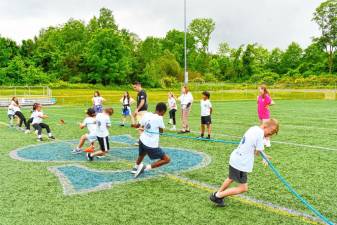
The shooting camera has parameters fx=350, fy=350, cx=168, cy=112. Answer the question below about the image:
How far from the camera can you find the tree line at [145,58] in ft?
211

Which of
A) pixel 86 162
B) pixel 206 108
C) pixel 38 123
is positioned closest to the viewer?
pixel 86 162

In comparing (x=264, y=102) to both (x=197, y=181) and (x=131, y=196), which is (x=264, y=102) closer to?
(x=197, y=181)

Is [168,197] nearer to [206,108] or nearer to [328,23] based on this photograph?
[206,108]

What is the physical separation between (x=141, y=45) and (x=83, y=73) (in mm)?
31882

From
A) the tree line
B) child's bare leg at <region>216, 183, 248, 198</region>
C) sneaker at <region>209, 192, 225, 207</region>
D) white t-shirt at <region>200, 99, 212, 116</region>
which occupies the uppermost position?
the tree line

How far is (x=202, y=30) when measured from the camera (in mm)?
105562

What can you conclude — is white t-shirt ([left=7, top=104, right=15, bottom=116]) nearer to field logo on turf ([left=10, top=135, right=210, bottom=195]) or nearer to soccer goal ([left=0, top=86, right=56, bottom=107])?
field logo on turf ([left=10, top=135, right=210, bottom=195])

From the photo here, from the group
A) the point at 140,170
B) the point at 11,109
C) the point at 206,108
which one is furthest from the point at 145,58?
the point at 140,170

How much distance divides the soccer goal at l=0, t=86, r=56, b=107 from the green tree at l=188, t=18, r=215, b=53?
2847 inches

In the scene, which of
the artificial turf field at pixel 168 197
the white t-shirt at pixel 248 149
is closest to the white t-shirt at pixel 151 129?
the artificial turf field at pixel 168 197

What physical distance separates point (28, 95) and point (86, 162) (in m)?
30.1

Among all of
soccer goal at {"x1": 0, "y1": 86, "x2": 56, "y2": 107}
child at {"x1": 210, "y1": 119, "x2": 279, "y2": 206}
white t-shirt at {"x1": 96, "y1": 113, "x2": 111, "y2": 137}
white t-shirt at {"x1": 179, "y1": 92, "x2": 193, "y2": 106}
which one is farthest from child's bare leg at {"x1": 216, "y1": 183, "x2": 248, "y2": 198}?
soccer goal at {"x1": 0, "y1": 86, "x2": 56, "y2": 107}

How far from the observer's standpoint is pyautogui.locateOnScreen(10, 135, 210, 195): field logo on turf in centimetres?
740

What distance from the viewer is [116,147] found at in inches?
Result: 457
